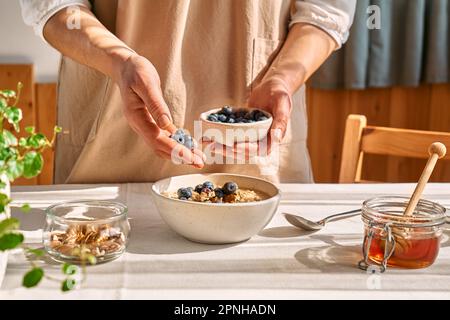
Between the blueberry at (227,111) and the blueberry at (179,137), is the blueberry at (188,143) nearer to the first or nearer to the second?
the blueberry at (179,137)

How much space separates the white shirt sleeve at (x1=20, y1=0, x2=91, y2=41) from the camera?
4.92 ft

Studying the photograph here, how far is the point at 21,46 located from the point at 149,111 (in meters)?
1.63

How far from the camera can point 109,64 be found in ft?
4.60

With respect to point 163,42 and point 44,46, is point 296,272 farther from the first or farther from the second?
point 44,46

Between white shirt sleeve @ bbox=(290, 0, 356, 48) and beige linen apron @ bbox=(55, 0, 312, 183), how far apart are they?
0.22ft

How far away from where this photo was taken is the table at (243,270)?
960 millimetres

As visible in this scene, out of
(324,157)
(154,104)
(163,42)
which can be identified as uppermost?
(163,42)

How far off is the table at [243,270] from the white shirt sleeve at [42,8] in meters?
0.45

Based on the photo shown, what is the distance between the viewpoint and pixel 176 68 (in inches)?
60.4

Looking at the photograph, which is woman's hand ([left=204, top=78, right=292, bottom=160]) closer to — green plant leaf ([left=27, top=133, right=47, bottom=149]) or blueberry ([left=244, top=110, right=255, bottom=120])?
blueberry ([left=244, top=110, right=255, bottom=120])

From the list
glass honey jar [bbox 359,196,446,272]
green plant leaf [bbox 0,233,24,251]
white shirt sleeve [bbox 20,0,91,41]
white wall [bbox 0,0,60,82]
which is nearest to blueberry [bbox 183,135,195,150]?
glass honey jar [bbox 359,196,446,272]

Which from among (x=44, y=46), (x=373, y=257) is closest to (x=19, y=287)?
(x=373, y=257)

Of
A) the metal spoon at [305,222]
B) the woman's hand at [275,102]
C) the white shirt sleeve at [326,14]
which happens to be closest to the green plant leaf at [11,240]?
the metal spoon at [305,222]

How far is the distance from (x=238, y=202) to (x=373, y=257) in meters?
0.24
